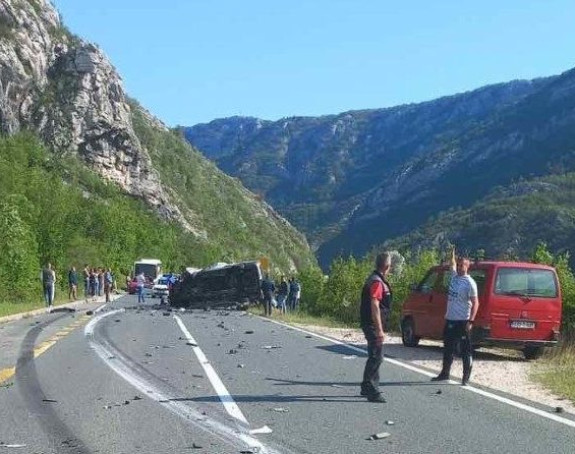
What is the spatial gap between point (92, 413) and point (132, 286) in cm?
5625

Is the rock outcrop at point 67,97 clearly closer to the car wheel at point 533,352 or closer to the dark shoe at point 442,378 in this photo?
the car wheel at point 533,352

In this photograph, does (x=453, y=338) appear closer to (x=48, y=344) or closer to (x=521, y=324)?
(x=521, y=324)

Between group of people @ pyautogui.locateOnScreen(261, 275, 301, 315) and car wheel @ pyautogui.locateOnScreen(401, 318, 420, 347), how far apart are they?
1540 centimetres

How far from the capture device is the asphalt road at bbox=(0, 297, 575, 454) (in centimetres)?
754

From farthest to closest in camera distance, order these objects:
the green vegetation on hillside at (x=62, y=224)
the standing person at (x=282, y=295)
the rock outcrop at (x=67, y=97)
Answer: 1. the rock outcrop at (x=67, y=97)
2. the green vegetation on hillside at (x=62, y=224)
3. the standing person at (x=282, y=295)

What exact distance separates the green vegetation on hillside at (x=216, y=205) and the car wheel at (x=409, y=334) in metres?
89.9

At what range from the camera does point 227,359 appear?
14445 mm

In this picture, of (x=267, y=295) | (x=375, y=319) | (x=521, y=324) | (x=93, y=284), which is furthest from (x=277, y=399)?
(x=93, y=284)

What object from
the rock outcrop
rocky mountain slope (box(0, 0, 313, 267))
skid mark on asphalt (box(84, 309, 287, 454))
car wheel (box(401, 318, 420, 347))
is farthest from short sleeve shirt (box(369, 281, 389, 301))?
the rock outcrop

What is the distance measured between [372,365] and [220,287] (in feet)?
98.7

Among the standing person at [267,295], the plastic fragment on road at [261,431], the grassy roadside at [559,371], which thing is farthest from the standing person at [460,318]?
the standing person at [267,295]

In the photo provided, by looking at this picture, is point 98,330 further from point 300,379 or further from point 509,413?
point 509,413

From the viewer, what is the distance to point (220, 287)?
3994 centimetres

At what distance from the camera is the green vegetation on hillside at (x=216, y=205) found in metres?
127
